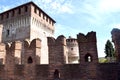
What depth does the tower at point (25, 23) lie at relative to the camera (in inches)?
1483

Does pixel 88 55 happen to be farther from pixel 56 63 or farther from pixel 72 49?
pixel 72 49

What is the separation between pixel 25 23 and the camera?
125ft

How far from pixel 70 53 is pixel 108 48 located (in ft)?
31.5

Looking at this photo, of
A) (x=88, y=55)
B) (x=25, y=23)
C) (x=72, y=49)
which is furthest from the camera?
(x=72, y=49)

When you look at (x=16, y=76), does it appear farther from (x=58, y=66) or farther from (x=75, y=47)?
(x=75, y=47)

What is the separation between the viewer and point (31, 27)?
37344mm

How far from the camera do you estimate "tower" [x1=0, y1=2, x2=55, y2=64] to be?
124ft

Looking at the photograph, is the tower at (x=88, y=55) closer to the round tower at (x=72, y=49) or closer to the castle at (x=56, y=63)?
the castle at (x=56, y=63)

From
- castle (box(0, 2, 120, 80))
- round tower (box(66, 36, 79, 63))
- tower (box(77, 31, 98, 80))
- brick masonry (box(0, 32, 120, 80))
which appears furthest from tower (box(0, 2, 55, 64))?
tower (box(77, 31, 98, 80))

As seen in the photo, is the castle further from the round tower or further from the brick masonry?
the round tower

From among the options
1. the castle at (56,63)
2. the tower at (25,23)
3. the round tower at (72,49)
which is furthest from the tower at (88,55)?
the round tower at (72,49)

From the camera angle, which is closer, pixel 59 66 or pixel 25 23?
pixel 59 66

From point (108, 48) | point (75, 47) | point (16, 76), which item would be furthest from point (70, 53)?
point (16, 76)

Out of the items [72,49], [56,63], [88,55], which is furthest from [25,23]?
[88,55]
